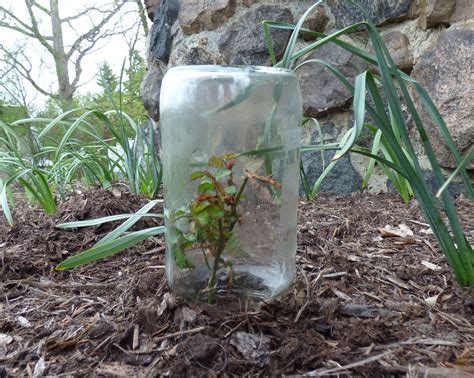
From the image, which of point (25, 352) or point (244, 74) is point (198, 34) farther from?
point (25, 352)

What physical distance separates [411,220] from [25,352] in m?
Answer: 0.83

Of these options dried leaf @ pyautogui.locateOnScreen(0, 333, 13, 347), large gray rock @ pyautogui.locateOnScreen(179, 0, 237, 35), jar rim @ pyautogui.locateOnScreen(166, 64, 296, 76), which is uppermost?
large gray rock @ pyautogui.locateOnScreen(179, 0, 237, 35)

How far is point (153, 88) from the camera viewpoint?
202 centimetres

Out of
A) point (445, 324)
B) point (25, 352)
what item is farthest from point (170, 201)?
point (445, 324)

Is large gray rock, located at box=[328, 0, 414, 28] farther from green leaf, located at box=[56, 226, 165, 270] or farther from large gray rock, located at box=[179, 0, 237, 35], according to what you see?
green leaf, located at box=[56, 226, 165, 270]

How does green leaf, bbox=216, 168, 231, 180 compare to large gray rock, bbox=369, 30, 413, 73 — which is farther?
large gray rock, bbox=369, 30, 413, 73

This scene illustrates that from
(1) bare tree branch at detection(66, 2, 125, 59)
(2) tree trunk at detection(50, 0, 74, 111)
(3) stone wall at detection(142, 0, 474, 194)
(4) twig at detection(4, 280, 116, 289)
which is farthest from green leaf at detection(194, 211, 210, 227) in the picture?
(2) tree trunk at detection(50, 0, 74, 111)

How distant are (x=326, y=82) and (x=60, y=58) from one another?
11.0 feet

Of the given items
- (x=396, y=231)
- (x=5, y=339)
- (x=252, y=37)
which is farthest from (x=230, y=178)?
(x=252, y=37)

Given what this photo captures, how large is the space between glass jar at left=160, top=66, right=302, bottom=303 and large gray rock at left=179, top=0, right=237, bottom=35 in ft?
3.81

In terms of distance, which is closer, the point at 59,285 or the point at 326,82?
the point at 59,285

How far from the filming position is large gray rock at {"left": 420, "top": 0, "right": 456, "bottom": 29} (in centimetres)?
118

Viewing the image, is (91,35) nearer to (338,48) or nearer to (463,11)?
(338,48)

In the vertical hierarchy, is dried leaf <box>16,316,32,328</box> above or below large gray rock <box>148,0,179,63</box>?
below
